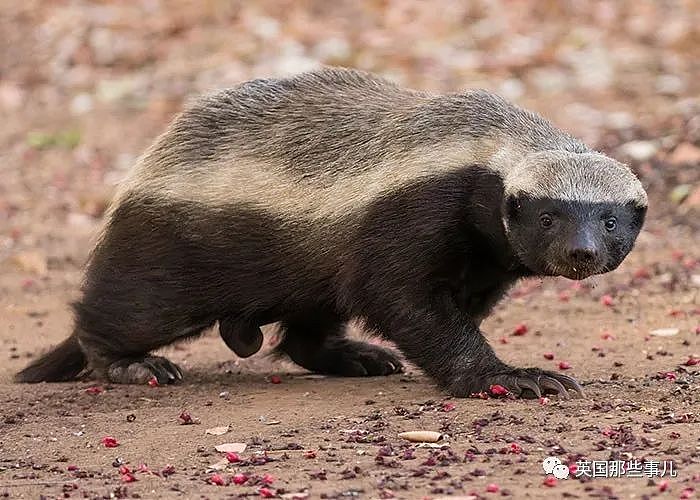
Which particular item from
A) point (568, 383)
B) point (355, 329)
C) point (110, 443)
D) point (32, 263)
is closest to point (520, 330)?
point (355, 329)

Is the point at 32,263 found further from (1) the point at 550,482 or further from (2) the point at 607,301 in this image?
(1) the point at 550,482

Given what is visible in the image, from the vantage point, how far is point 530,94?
15312 millimetres

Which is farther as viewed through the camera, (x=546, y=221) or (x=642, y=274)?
(x=642, y=274)

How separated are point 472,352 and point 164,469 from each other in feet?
6.15

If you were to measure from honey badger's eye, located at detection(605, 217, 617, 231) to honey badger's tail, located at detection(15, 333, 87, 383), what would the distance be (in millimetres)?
3351

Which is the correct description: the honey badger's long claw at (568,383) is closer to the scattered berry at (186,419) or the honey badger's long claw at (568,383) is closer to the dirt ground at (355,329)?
the dirt ground at (355,329)

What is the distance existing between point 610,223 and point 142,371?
292cm

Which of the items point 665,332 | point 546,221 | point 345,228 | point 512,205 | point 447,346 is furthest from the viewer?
point 665,332

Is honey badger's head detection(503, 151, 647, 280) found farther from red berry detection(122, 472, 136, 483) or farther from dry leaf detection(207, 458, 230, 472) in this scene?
red berry detection(122, 472, 136, 483)

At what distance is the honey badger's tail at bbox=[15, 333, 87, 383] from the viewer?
322 inches

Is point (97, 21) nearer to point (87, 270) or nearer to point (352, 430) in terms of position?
point (87, 270)

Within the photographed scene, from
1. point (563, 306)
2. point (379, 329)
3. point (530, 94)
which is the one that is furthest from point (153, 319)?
point (530, 94)

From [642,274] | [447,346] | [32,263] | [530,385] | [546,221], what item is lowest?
[32,263]

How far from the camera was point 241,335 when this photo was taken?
789cm
